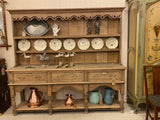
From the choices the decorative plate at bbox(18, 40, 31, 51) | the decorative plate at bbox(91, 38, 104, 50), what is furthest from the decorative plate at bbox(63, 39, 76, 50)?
the decorative plate at bbox(18, 40, 31, 51)

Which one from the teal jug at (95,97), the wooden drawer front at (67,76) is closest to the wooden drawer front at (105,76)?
the wooden drawer front at (67,76)

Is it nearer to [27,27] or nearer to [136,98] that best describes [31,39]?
[27,27]

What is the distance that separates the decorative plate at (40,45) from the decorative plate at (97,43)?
3.06ft

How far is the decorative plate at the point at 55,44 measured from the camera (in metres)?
2.85

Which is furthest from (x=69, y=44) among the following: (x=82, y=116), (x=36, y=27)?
(x=82, y=116)

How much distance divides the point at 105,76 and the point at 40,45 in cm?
138

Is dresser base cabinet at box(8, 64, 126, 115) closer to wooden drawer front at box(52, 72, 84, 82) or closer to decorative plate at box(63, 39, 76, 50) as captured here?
wooden drawer front at box(52, 72, 84, 82)

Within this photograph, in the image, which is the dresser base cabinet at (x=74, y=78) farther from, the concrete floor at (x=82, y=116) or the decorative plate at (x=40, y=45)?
the decorative plate at (x=40, y=45)

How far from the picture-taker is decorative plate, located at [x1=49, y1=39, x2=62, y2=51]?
2852mm

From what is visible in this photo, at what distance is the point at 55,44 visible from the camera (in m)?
2.86

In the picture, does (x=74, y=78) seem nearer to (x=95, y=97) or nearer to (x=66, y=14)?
(x=95, y=97)

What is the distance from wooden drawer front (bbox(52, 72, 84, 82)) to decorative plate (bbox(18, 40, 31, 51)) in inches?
34.0

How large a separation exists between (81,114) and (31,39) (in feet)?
5.58

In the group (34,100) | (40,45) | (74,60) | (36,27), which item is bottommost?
(34,100)
